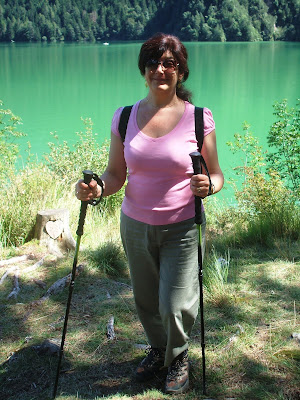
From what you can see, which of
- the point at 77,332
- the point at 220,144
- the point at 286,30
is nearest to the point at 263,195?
the point at 77,332

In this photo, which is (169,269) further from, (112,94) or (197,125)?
(112,94)

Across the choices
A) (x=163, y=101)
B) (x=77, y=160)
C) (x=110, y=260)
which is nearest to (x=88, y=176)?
(x=163, y=101)

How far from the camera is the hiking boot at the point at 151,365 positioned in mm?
Answer: 2639

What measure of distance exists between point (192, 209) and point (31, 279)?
7.12 ft

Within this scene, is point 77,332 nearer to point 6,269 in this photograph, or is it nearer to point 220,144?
point 6,269

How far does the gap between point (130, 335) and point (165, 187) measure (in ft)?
4.34

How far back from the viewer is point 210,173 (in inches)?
93.7

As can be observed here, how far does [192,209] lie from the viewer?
2297mm

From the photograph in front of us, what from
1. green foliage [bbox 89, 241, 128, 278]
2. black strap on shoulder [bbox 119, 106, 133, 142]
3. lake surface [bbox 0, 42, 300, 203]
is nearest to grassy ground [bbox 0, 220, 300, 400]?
green foliage [bbox 89, 241, 128, 278]

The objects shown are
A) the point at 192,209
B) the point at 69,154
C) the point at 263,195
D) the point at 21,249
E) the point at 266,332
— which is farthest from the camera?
the point at 69,154

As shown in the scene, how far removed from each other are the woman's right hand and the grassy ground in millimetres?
1049

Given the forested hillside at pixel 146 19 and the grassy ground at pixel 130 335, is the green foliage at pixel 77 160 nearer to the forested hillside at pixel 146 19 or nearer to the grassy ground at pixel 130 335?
the grassy ground at pixel 130 335

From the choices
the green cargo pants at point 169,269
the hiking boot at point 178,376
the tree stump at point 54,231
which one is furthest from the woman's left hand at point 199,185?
the tree stump at point 54,231

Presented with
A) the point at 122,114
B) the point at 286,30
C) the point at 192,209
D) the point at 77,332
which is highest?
the point at 122,114
